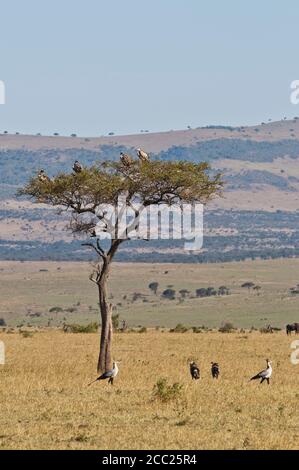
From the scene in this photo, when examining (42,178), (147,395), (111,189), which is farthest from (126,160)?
(147,395)

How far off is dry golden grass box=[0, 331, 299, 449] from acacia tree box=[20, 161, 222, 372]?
3263 millimetres

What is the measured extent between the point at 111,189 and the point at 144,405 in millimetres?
10695

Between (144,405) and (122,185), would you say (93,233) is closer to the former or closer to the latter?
(122,185)

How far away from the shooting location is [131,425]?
60.5 ft

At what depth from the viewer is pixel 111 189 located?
102 feet

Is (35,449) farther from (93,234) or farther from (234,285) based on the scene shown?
(234,285)

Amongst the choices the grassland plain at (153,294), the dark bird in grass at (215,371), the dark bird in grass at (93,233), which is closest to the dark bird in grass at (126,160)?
the dark bird in grass at (93,233)

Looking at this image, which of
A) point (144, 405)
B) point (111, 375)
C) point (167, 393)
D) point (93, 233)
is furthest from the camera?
point (93, 233)

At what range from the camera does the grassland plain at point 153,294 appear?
89.7 m

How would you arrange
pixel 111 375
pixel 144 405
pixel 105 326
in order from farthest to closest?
pixel 105 326, pixel 111 375, pixel 144 405

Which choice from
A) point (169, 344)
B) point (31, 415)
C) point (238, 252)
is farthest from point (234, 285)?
point (31, 415)

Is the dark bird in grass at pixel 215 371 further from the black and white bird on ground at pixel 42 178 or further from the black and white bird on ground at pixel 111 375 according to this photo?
the black and white bird on ground at pixel 42 178

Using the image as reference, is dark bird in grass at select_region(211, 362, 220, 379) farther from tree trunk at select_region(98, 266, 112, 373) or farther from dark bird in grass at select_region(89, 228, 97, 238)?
dark bird in grass at select_region(89, 228, 97, 238)

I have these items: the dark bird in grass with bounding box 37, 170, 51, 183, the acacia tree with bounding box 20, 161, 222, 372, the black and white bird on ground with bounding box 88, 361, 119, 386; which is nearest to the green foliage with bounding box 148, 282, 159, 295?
the acacia tree with bounding box 20, 161, 222, 372
